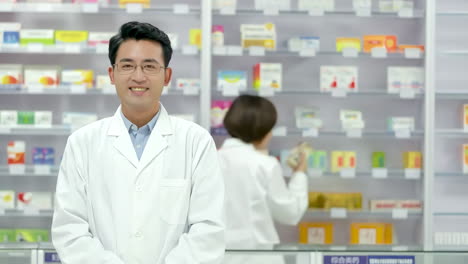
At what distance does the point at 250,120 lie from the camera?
3951mm

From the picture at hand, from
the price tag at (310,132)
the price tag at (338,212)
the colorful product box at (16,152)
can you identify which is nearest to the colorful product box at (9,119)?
the colorful product box at (16,152)

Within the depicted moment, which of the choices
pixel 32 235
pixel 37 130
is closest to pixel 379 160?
pixel 37 130

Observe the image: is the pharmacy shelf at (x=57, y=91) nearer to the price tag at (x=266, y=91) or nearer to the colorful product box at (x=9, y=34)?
the colorful product box at (x=9, y=34)

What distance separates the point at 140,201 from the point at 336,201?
13.4 feet

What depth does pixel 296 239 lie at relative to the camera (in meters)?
6.63

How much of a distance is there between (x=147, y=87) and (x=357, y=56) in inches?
162

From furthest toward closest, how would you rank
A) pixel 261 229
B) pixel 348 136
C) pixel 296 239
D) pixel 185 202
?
pixel 296 239 → pixel 348 136 → pixel 261 229 → pixel 185 202

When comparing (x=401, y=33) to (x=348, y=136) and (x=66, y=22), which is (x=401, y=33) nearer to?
(x=348, y=136)

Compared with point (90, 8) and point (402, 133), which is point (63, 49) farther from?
point (402, 133)

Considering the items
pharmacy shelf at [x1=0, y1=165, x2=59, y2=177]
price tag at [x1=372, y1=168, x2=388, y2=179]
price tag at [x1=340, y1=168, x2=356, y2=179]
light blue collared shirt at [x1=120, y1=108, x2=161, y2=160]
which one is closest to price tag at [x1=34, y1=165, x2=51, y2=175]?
pharmacy shelf at [x1=0, y1=165, x2=59, y2=177]

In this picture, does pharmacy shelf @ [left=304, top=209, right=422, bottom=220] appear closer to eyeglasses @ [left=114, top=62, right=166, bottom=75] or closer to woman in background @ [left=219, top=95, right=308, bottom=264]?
woman in background @ [left=219, top=95, right=308, bottom=264]


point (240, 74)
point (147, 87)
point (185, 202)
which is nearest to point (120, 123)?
point (147, 87)

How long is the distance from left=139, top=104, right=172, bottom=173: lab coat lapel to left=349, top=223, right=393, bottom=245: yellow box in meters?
4.23

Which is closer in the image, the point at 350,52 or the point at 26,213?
the point at 26,213
